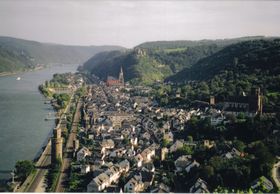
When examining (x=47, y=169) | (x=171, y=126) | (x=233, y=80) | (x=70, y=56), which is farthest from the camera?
(x=70, y=56)

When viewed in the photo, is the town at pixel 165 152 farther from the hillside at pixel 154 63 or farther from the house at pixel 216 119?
the hillside at pixel 154 63

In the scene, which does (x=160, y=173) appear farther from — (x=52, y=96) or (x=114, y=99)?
(x=52, y=96)

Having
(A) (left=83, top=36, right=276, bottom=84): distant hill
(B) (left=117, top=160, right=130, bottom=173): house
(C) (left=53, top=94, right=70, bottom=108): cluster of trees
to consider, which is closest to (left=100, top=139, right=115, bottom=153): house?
(B) (left=117, top=160, right=130, bottom=173): house

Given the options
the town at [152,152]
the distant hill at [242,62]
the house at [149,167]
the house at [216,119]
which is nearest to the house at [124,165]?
the town at [152,152]

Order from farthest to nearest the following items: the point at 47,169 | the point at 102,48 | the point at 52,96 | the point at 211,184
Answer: the point at 102,48 < the point at 52,96 < the point at 47,169 < the point at 211,184

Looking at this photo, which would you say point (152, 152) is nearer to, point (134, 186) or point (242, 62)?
point (134, 186)

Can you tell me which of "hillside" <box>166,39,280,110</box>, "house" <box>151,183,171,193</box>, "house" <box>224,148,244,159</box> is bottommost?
"house" <box>151,183,171,193</box>

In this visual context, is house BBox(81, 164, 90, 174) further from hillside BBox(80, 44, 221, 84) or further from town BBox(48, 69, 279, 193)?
hillside BBox(80, 44, 221, 84)

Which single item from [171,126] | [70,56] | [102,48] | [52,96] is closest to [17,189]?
[171,126]

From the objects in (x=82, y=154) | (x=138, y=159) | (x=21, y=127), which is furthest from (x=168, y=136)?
(x=21, y=127)
